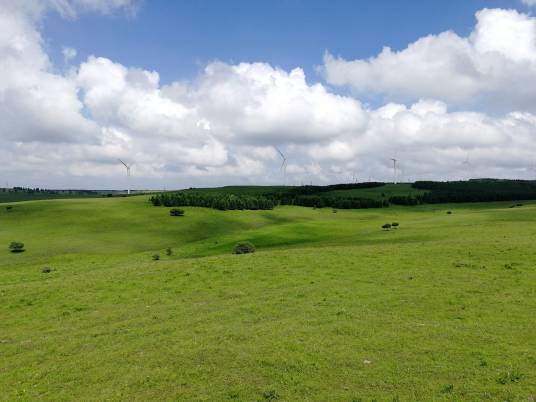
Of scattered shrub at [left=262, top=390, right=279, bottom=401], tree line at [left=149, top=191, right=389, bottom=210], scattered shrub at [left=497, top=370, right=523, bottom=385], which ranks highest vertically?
tree line at [left=149, top=191, right=389, bottom=210]

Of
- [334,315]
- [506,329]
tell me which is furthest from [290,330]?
[506,329]

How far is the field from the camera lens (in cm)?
1762

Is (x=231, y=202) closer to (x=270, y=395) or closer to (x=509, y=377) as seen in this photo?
(x=270, y=395)

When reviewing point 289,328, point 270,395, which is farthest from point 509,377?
point 289,328

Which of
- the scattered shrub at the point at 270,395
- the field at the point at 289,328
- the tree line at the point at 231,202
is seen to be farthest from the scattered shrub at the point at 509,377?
the tree line at the point at 231,202

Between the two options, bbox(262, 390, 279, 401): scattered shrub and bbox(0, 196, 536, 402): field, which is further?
bbox(0, 196, 536, 402): field

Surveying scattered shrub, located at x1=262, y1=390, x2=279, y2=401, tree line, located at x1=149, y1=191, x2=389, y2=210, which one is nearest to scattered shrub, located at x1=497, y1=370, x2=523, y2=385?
scattered shrub, located at x1=262, y1=390, x2=279, y2=401

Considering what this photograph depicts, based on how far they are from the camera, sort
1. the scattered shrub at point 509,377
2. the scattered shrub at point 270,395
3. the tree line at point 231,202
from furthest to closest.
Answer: the tree line at point 231,202 → the scattered shrub at point 509,377 → the scattered shrub at point 270,395

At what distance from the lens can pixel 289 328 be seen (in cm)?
2441

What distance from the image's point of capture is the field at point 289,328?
1762cm

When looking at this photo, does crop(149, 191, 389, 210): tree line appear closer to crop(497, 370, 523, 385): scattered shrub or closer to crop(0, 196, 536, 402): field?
crop(0, 196, 536, 402): field

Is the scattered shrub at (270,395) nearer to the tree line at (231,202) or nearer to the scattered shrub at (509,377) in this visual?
the scattered shrub at (509,377)

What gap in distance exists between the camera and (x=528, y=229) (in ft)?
201

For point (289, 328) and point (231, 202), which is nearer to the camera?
point (289, 328)
